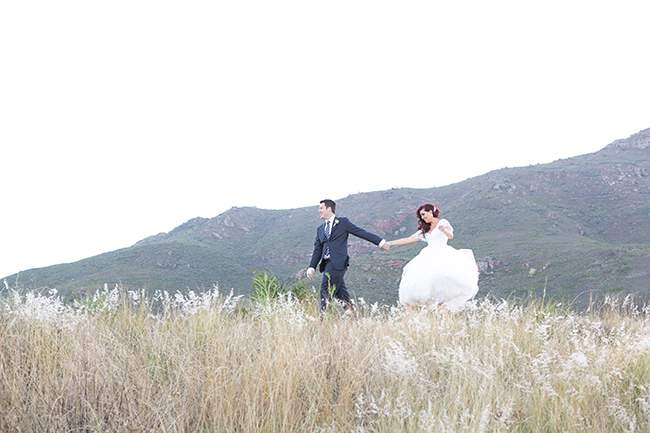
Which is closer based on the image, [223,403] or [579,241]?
[223,403]

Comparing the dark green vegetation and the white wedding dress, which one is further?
the dark green vegetation

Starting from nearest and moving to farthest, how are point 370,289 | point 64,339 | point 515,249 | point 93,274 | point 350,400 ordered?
point 350,400, point 64,339, point 370,289, point 515,249, point 93,274

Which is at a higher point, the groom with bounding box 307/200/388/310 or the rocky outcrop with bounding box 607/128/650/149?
the rocky outcrop with bounding box 607/128/650/149

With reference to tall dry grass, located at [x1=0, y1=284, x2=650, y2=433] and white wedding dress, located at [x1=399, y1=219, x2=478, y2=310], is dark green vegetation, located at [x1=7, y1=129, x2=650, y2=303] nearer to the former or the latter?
white wedding dress, located at [x1=399, y1=219, x2=478, y2=310]

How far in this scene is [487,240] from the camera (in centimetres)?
5503

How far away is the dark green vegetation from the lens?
3972 centimetres

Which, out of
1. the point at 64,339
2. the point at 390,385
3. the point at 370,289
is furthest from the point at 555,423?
the point at 370,289

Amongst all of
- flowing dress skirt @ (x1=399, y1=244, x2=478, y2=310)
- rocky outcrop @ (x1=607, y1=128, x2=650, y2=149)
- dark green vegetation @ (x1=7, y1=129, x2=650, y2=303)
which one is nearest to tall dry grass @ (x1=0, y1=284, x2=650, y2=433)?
flowing dress skirt @ (x1=399, y1=244, x2=478, y2=310)

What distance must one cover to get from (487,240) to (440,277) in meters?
52.3

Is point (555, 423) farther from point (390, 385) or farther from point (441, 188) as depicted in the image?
point (441, 188)

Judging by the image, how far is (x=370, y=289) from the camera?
4238 centimetres

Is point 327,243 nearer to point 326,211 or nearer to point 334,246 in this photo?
point 334,246

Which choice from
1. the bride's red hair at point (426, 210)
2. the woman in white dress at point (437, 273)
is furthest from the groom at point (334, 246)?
the woman in white dress at point (437, 273)

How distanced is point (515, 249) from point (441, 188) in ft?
140
